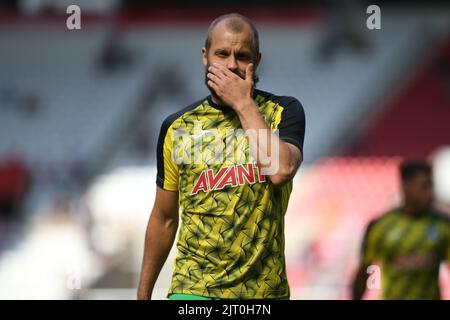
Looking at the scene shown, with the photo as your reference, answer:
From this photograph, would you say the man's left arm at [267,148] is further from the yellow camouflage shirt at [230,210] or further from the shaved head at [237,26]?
the shaved head at [237,26]

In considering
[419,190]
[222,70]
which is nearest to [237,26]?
[222,70]

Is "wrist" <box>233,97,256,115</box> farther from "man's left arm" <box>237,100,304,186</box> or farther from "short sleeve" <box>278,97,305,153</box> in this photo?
"short sleeve" <box>278,97,305,153</box>

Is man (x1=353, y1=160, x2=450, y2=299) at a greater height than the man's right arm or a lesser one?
lesser

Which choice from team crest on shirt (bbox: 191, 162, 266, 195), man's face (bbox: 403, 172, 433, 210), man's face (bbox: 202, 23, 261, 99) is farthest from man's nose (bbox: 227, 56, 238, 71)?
man's face (bbox: 403, 172, 433, 210)

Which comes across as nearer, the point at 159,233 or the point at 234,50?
the point at 234,50

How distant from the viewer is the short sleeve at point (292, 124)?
3.66m

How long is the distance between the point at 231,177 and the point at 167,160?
1.22 feet

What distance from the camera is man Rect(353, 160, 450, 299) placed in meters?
6.24

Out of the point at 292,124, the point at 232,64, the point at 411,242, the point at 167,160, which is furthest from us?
the point at 411,242

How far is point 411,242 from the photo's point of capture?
253 inches

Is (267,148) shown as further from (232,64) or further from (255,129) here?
(232,64)

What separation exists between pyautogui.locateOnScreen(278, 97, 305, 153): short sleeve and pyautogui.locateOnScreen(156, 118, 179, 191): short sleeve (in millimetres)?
505

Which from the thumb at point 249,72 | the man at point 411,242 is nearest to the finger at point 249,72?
the thumb at point 249,72
